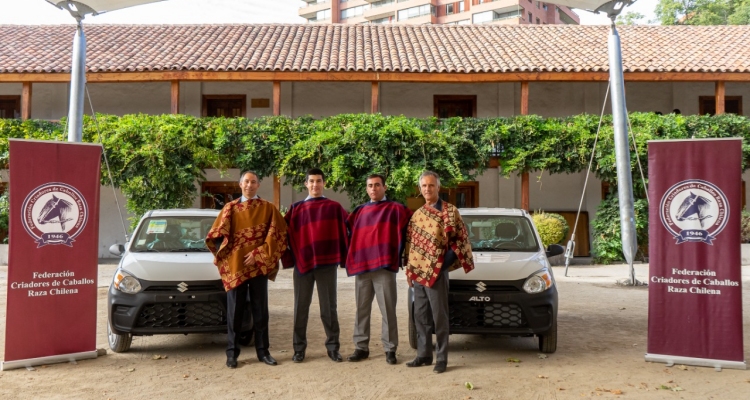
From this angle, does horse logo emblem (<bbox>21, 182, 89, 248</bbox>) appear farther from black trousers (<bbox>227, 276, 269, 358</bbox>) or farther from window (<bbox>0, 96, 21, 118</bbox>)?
window (<bbox>0, 96, 21, 118</bbox>)

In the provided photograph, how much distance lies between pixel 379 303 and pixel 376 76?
12.9 metres

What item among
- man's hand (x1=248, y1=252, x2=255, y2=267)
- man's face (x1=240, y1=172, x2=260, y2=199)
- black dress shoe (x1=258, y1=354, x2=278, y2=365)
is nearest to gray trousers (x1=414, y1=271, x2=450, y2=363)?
black dress shoe (x1=258, y1=354, x2=278, y2=365)

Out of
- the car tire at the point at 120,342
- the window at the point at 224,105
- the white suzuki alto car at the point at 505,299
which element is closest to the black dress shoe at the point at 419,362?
the white suzuki alto car at the point at 505,299

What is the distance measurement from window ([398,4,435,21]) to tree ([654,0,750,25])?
121ft

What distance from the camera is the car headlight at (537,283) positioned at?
614cm

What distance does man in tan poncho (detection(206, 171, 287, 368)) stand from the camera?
5.79m

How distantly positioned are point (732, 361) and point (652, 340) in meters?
0.69

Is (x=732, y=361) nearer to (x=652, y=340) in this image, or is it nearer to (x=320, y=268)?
(x=652, y=340)

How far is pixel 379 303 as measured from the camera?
19.7ft

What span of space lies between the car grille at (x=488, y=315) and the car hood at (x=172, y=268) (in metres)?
2.42

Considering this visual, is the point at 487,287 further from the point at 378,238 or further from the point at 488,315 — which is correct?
the point at 378,238

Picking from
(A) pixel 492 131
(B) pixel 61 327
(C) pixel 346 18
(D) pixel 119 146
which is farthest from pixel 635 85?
(C) pixel 346 18

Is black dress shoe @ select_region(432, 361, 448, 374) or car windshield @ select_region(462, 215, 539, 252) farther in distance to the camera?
car windshield @ select_region(462, 215, 539, 252)

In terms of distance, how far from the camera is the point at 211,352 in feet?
21.4
